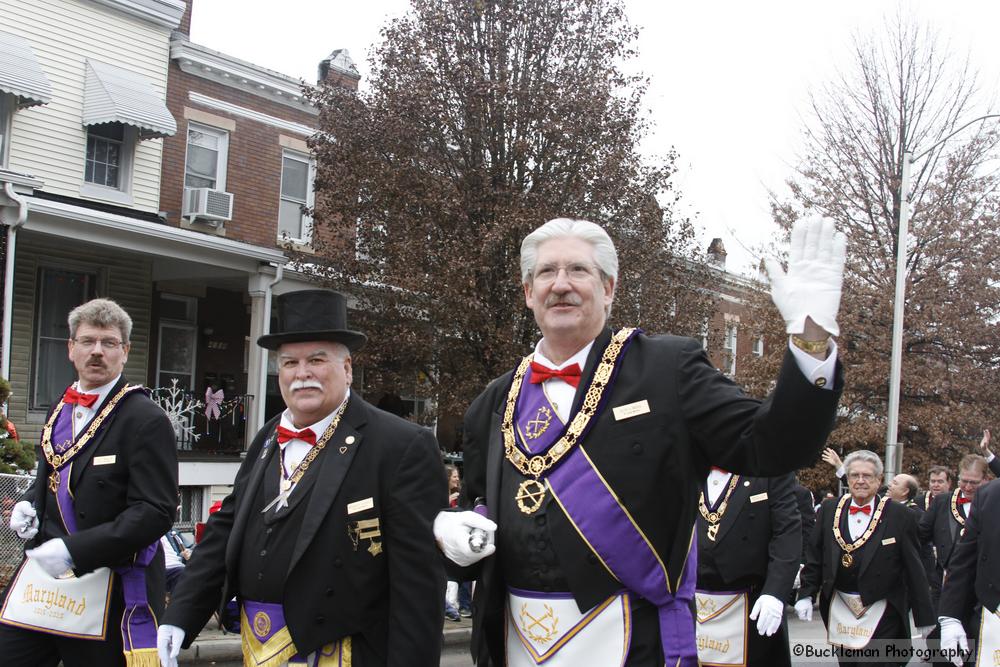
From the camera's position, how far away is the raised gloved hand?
20.9ft

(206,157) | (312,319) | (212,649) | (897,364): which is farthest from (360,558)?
(897,364)

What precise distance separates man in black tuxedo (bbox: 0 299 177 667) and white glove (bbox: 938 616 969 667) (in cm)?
468

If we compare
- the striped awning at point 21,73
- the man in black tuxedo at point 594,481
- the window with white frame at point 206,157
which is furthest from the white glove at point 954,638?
the window with white frame at point 206,157

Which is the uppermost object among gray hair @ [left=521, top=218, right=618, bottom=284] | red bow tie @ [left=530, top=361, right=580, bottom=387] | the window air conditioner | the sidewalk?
the window air conditioner

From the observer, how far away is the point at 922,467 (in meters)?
23.0

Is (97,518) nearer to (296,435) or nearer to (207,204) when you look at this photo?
(296,435)

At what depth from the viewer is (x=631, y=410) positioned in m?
3.34

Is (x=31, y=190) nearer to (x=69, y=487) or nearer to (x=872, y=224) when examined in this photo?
(x=69, y=487)

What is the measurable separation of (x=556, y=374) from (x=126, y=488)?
266cm

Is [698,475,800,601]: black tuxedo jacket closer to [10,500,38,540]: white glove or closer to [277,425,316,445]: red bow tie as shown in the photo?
[277,425,316,445]: red bow tie

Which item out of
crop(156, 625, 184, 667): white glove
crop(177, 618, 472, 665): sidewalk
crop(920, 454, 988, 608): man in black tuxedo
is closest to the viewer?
crop(156, 625, 184, 667): white glove

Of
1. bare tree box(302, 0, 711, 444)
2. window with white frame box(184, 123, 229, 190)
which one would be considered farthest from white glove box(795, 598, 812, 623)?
window with white frame box(184, 123, 229, 190)

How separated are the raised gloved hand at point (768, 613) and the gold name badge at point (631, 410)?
3.57 metres

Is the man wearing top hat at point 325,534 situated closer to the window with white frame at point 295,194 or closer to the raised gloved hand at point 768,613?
the raised gloved hand at point 768,613
